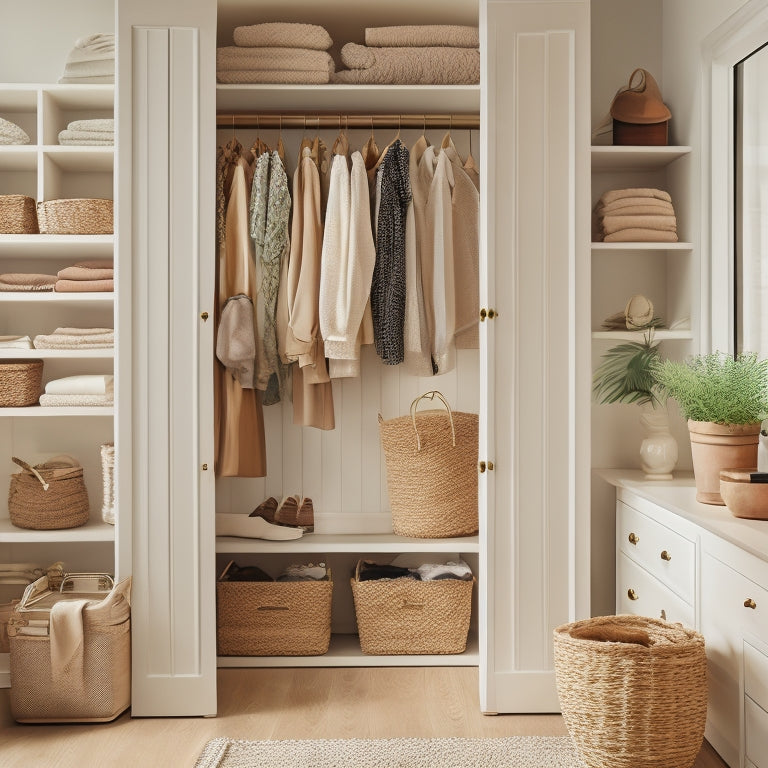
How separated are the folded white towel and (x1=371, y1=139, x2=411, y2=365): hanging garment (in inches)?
39.1

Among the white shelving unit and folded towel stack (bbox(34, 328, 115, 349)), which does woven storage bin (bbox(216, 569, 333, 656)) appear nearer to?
the white shelving unit

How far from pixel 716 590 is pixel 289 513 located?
5.38ft

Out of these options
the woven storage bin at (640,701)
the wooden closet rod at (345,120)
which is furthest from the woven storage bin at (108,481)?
the woven storage bin at (640,701)

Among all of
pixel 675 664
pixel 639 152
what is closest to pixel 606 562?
pixel 675 664

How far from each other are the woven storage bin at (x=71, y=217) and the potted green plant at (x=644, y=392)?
1903 millimetres

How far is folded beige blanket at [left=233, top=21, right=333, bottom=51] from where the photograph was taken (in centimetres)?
308

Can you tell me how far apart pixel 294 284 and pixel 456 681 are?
155cm

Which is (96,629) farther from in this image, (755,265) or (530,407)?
(755,265)

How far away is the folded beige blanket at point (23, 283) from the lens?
308cm

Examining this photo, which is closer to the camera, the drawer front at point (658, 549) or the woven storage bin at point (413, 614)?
the drawer front at point (658, 549)

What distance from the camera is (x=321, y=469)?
11.4 ft

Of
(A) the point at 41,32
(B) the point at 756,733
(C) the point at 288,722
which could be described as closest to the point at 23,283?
(A) the point at 41,32

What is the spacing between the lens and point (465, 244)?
3.19m

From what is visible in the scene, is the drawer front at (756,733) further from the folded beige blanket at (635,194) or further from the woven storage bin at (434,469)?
the folded beige blanket at (635,194)
